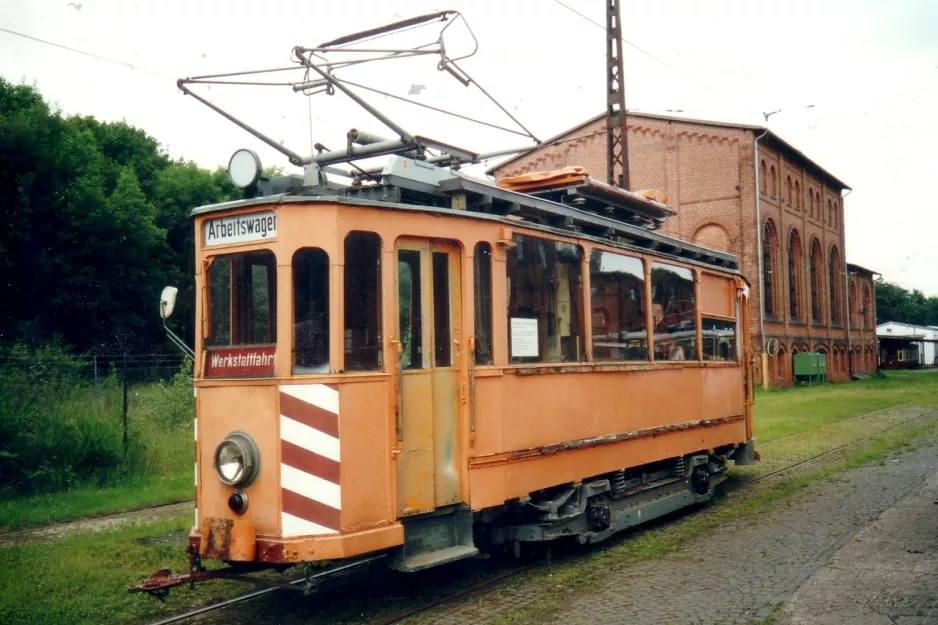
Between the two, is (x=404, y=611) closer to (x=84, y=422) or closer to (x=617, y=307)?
(x=617, y=307)

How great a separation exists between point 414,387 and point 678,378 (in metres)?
4.43

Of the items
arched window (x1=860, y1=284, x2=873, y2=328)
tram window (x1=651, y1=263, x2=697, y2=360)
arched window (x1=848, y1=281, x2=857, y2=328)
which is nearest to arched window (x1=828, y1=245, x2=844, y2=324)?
arched window (x1=848, y1=281, x2=857, y2=328)

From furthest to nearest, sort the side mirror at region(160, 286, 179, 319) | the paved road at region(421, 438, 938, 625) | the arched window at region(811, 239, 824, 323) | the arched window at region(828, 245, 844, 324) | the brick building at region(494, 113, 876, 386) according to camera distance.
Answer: the arched window at region(828, 245, 844, 324) < the arched window at region(811, 239, 824, 323) < the brick building at region(494, 113, 876, 386) < the side mirror at region(160, 286, 179, 319) < the paved road at region(421, 438, 938, 625)

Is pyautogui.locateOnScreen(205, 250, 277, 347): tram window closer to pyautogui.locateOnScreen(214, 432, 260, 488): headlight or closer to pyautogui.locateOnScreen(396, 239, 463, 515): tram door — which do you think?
pyautogui.locateOnScreen(214, 432, 260, 488): headlight

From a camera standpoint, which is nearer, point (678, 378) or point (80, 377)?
point (678, 378)

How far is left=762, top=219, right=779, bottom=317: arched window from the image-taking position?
38.3 m

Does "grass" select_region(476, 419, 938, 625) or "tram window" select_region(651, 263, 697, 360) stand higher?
"tram window" select_region(651, 263, 697, 360)

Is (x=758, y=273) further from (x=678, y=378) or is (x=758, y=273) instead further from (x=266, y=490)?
(x=266, y=490)

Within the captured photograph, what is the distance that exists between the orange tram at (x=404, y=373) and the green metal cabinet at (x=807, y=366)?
1342 inches

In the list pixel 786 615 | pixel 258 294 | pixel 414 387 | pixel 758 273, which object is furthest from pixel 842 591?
pixel 758 273

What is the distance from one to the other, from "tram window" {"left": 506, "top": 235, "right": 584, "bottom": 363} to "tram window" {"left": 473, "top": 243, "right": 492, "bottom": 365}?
25cm

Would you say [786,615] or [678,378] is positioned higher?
[678,378]

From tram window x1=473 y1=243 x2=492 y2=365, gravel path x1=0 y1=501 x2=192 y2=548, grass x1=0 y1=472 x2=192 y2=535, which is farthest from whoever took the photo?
grass x1=0 y1=472 x2=192 y2=535

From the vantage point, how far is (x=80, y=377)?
42.3 feet
